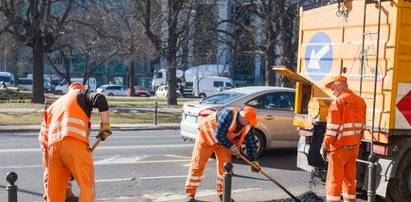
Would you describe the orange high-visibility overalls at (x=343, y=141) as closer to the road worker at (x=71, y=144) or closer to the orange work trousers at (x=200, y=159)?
the orange work trousers at (x=200, y=159)

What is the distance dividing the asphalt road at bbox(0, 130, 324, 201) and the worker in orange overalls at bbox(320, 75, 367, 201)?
140 centimetres

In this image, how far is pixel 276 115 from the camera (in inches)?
431

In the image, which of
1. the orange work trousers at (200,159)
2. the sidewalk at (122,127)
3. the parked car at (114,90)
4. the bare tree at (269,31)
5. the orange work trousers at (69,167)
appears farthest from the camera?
the parked car at (114,90)

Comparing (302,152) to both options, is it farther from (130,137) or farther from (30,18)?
(30,18)

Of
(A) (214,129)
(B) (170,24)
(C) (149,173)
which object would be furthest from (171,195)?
(B) (170,24)

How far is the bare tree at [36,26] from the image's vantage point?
78.1 feet

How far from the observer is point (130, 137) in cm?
1503

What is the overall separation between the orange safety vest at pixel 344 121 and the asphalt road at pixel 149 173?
164 centimetres

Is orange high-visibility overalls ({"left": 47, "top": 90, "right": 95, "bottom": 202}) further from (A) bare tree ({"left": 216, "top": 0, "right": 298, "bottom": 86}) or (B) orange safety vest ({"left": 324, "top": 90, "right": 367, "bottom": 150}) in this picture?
(A) bare tree ({"left": 216, "top": 0, "right": 298, "bottom": 86})

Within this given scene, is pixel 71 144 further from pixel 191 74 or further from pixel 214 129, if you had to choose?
pixel 191 74

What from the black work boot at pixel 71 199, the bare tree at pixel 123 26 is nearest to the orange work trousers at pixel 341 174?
the black work boot at pixel 71 199

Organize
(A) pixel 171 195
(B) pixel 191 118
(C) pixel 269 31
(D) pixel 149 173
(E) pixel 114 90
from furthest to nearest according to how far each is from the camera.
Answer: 1. (E) pixel 114 90
2. (C) pixel 269 31
3. (B) pixel 191 118
4. (D) pixel 149 173
5. (A) pixel 171 195

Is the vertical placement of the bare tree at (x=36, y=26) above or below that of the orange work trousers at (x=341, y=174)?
above

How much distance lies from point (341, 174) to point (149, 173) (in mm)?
4039
